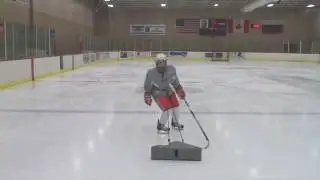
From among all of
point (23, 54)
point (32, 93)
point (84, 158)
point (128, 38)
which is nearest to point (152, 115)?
point (84, 158)

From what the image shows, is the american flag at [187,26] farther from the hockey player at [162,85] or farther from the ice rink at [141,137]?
the hockey player at [162,85]

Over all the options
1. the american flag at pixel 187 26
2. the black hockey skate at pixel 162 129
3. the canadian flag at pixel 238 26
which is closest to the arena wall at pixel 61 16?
the american flag at pixel 187 26

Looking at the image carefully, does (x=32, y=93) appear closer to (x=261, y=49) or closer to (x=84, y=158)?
(x=84, y=158)

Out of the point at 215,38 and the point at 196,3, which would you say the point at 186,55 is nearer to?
the point at 215,38

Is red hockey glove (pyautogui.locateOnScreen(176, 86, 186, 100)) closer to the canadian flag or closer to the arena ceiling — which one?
the arena ceiling

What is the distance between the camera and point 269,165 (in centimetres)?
375

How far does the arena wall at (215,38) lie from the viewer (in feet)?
104

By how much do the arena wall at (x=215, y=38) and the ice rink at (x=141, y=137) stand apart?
76.1 ft

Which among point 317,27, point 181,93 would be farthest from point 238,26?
point 181,93

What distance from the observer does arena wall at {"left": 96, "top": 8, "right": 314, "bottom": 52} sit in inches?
1253

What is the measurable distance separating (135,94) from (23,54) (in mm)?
4687

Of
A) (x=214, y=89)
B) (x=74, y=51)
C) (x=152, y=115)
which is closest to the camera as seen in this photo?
(x=152, y=115)

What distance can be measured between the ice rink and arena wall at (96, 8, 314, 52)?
23181 mm

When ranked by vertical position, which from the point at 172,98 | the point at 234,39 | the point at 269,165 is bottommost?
the point at 269,165
